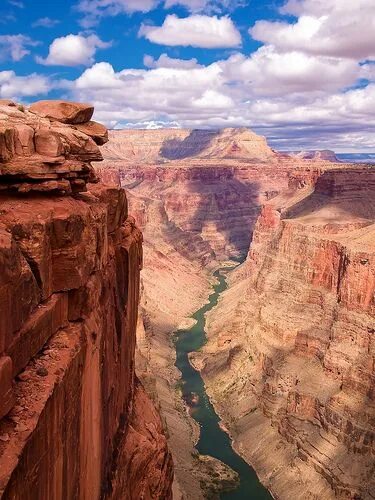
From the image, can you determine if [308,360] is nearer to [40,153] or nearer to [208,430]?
[208,430]

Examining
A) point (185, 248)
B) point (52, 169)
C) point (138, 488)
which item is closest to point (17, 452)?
point (52, 169)

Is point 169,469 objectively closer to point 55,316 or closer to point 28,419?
point 55,316

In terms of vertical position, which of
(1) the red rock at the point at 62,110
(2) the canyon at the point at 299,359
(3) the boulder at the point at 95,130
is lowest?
(2) the canyon at the point at 299,359

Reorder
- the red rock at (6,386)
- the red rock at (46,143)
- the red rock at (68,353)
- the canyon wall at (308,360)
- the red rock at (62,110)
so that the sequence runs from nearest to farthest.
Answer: the red rock at (6,386) < the red rock at (68,353) < the red rock at (46,143) < the red rock at (62,110) < the canyon wall at (308,360)

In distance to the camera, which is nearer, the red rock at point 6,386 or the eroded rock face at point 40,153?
the red rock at point 6,386

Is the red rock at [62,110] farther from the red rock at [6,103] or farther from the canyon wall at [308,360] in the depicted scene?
the canyon wall at [308,360]

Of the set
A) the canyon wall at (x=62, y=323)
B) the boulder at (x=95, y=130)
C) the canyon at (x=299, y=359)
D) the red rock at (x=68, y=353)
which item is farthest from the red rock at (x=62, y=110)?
the canyon at (x=299, y=359)

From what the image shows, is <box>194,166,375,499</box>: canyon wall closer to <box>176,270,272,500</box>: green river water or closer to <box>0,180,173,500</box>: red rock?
<box>176,270,272,500</box>: green river water
